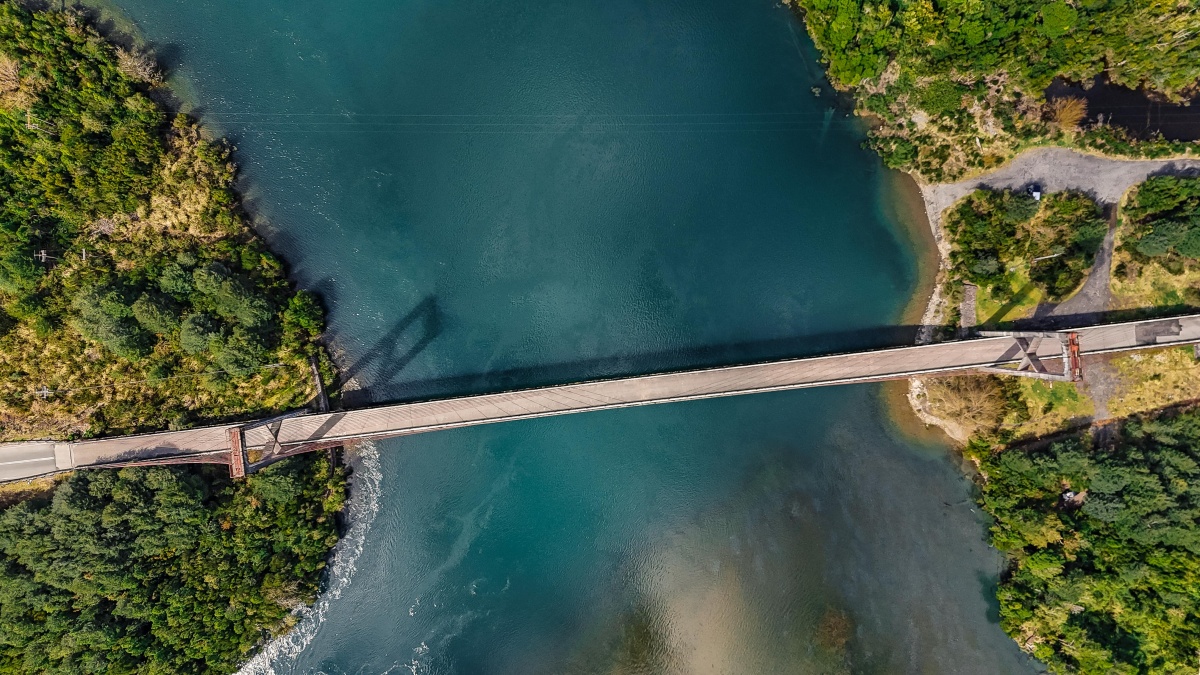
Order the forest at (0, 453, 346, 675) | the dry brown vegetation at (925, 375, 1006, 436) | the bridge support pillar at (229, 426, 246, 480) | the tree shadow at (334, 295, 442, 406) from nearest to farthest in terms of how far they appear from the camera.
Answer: the forest at (0, 453, 346, 675) < the bridge support pillar at (229, 426, 246, 480) < the dry brown vegetation at (925, 375, 1006, 436) < the tree shadow at (334, 295, 442, 406)

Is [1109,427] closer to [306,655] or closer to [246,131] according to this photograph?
[306,655]

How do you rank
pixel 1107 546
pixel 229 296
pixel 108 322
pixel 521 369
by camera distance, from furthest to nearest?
pixel 521 369
pixel 1107 546
pixel 229 296
pixel 108 322

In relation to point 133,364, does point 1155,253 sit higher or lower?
lower

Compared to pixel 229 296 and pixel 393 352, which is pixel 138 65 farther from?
pixel 393 352

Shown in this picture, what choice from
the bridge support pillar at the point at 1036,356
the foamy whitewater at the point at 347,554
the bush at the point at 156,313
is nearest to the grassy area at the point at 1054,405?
the bridge support pillar at the point at 1036,356

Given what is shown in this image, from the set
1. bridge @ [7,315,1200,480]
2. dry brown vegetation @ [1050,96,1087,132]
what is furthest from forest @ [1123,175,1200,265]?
dry brown vegetation @ [1050,96,1087,132]

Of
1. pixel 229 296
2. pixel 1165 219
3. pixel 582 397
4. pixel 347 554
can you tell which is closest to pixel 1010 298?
pixel 1165 219

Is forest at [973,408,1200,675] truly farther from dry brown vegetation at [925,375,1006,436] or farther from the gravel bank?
the gravel bank

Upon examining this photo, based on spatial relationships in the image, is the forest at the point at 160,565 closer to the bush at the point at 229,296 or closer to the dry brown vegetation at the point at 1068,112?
the bush at the point at 229,296
